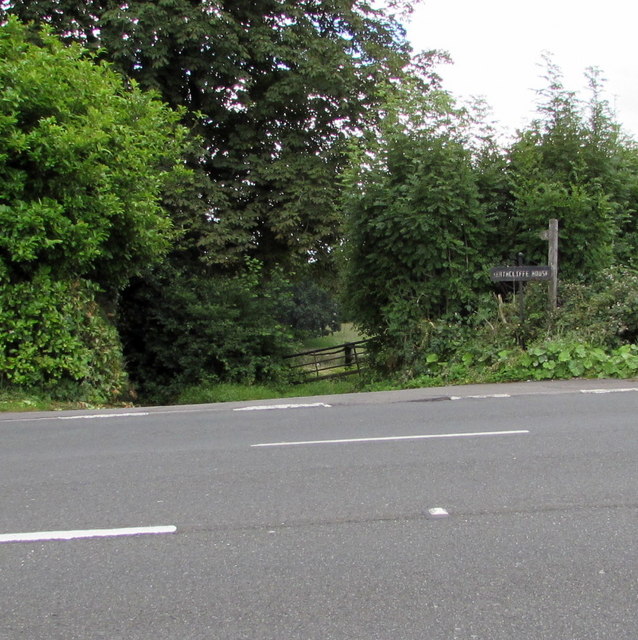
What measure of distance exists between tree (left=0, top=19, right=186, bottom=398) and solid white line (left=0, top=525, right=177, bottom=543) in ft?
20.7

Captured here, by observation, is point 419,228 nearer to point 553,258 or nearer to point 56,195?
point 553,258

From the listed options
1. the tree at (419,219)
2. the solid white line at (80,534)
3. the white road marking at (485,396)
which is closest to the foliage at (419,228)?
the tree at (419,219)

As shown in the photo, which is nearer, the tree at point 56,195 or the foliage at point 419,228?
the tree at point 56,195

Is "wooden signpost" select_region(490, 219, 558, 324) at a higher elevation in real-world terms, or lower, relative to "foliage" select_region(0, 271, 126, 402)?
higher

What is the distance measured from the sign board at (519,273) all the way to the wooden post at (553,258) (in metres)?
0.25

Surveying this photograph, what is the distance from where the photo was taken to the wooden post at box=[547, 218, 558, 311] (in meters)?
12.2

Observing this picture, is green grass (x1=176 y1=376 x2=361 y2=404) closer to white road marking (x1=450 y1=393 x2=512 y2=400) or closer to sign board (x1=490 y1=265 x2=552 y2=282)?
sign board (x1=490 y1=265 x2=552 y2=282)

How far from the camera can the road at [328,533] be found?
316cm

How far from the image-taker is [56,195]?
33.8 feet

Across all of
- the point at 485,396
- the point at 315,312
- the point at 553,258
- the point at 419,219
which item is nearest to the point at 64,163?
the point at 419,219

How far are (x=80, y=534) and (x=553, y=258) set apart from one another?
1040 centimetres

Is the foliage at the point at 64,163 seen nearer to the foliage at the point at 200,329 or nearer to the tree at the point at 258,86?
the tree at the point at 258,86

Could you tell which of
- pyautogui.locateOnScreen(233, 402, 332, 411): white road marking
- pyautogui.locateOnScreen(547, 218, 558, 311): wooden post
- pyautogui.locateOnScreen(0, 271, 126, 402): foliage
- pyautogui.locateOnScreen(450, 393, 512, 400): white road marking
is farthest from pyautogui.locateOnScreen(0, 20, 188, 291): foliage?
pyautogui.locateOnScreen(547, 218, 558, 311): wooden post

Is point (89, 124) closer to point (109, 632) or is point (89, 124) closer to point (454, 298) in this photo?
point (454, 298)
